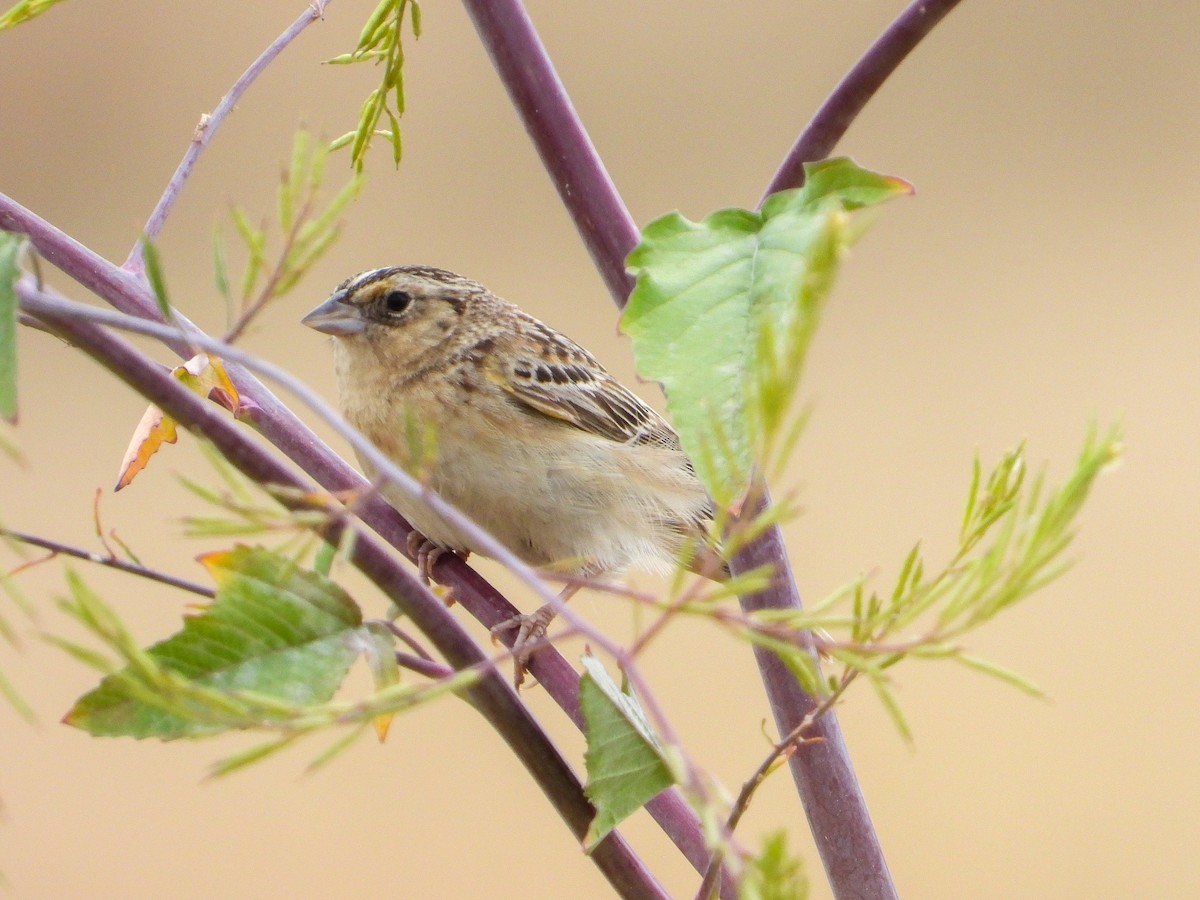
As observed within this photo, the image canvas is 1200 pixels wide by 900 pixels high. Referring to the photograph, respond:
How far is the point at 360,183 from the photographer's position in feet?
1.84

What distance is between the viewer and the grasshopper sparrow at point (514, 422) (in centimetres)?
181

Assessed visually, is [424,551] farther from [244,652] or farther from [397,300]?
[244,652]

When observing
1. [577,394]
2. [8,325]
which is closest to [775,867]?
[8,325]

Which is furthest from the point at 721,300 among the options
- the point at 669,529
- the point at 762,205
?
the point at 669,529

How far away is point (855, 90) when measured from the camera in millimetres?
812

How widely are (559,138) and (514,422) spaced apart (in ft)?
3.55

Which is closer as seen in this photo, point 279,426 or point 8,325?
point 8,325

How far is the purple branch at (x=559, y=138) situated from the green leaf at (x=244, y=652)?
0.32m

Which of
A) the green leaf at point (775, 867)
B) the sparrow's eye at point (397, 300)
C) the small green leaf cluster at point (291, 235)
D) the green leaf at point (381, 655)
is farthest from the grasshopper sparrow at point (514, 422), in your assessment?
the green leaf at point (775, 867)

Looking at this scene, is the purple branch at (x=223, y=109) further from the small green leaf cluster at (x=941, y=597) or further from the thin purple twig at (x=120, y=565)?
the small green leaf cluster at (x=941, y=597)

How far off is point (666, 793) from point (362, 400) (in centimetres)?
131

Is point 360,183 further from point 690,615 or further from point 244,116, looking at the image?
point 244,116

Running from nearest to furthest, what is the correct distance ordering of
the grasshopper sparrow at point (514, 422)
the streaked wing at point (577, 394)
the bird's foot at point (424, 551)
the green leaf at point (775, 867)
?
the green leaf at point (775, 867) → the bird's foot at point (424, 551) → the grasshopper sparrow at point (514, 422) → the streaked wing at point (577, 394)

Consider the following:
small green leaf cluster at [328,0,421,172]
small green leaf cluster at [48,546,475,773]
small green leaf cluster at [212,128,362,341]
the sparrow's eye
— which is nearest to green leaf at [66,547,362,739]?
small green leaf cluster at [48,546,475,773]
